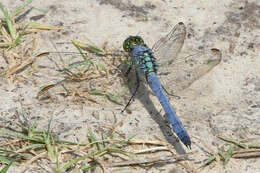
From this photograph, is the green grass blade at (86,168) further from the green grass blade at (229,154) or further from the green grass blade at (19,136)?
the green grass blade at (229,154)

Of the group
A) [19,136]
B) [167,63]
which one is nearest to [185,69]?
[167,63]

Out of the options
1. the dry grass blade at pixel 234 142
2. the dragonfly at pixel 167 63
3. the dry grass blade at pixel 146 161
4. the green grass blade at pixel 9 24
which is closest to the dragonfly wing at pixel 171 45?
the dragonfly at pixel 167 63

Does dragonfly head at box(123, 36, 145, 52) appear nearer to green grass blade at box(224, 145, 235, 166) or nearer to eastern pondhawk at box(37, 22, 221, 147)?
eastern pondhawk at box(37, 22, 221, 147)

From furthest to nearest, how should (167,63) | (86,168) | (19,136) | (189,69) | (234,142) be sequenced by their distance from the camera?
(167,63), (189,69), (234,142), (19,136), (86,168)

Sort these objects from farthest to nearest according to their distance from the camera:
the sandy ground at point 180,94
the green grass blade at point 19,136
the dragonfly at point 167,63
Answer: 1. the dragonfly at point 167,63
2. the sandy ground at point 180,94
3. the green grass blade at point 19,136

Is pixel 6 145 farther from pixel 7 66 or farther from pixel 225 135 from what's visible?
pixel 225 135

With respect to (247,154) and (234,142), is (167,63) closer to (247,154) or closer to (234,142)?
(234,142)

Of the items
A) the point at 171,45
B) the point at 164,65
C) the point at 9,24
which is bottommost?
the point at 164,65
